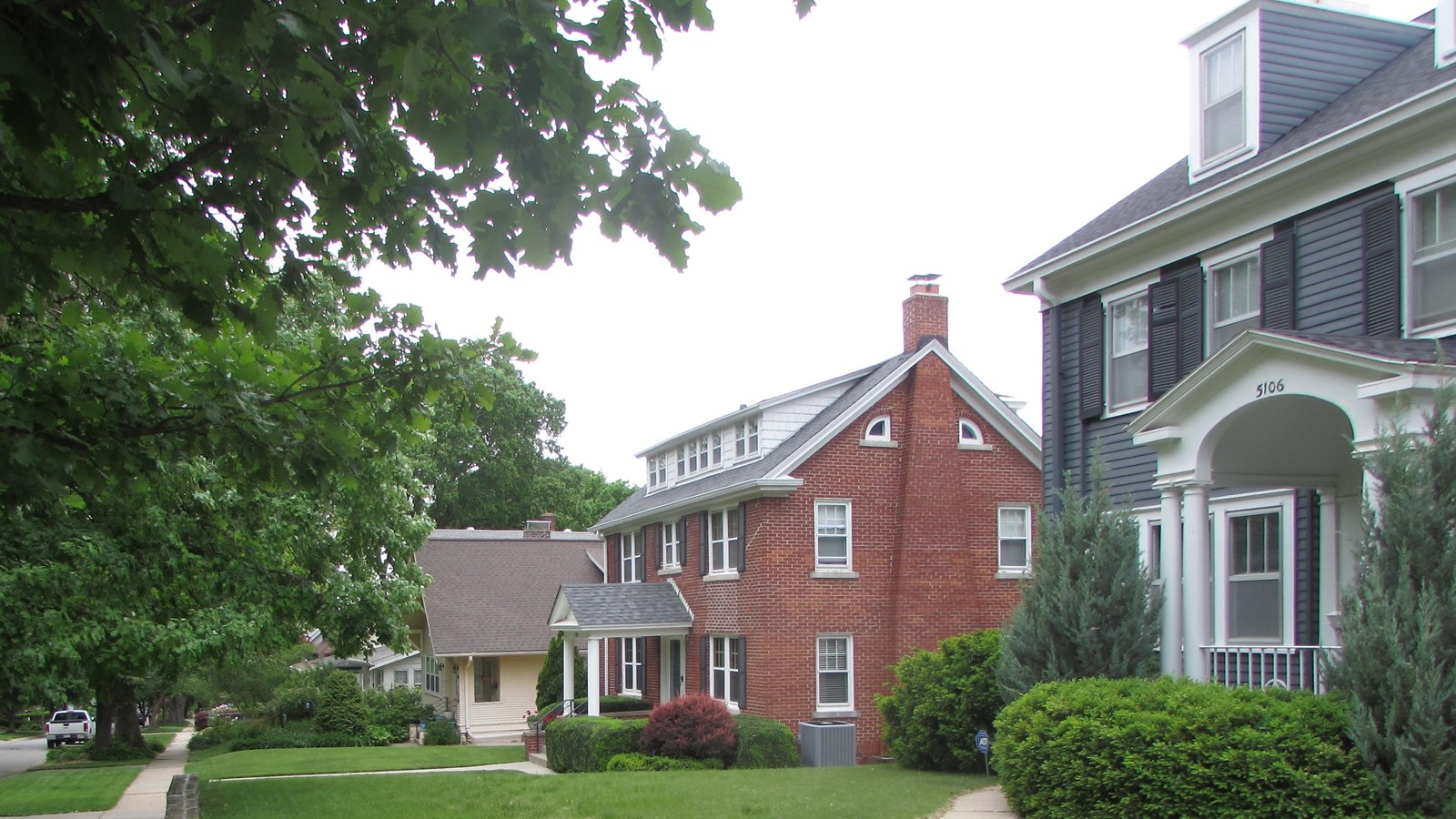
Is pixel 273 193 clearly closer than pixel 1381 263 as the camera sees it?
Yes

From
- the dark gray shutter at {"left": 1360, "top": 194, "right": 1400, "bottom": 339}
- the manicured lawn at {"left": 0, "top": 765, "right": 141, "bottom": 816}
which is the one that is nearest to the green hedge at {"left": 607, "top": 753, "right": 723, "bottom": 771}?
the manicured lawn at {"left": 0, "top": 765, "right": 141, "bottom": 816}

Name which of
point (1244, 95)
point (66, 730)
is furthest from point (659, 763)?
point (66, 730)

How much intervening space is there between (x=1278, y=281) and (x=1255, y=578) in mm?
3455

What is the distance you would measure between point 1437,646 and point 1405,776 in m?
1.05

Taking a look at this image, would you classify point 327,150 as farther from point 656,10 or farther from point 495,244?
point 656,10

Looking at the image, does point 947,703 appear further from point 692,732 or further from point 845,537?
point 845,537

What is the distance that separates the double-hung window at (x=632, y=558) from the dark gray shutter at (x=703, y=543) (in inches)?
182

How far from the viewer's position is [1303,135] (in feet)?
47.8

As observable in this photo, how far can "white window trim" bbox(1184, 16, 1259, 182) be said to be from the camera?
15.2m

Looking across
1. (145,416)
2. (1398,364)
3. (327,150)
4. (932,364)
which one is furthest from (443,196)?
(932,364)

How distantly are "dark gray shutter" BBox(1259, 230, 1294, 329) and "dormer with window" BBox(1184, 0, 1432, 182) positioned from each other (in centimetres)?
150

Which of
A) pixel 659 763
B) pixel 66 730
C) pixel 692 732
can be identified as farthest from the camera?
pixel 66 730

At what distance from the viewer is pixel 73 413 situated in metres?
6.76

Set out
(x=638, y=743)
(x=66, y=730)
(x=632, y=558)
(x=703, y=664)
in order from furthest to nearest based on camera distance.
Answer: (x=66, y=730) → (x=632, y=558) → (x=703, y=664) → (x=638, y=743)
